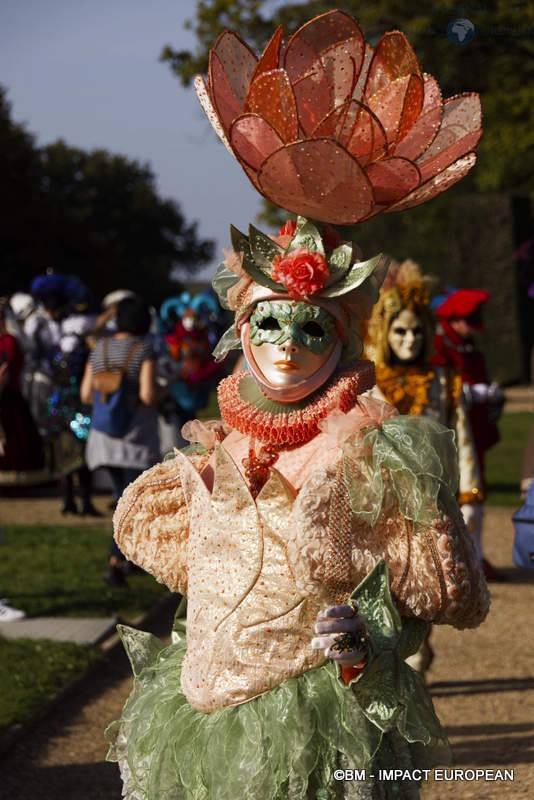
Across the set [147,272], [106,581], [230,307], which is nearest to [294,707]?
[230,307]

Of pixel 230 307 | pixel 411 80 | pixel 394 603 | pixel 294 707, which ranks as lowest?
pixel 294 707

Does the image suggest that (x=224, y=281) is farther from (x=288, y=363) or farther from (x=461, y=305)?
(x=461, y=305)

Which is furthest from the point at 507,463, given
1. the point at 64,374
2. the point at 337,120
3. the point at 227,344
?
the point at 337,120

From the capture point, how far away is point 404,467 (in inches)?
129

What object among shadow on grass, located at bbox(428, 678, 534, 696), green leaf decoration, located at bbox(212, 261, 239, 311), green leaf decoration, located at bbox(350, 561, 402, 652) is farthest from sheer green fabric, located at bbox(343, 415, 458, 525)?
shadow on grass, located at bbox(428, 678, 534, 696)

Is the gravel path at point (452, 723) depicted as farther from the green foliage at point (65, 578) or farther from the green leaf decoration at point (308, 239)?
the green leaf decoration at point (308, 239)

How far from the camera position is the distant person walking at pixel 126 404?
8.77 m

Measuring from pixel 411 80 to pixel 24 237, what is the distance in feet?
111

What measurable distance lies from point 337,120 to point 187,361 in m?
8.77

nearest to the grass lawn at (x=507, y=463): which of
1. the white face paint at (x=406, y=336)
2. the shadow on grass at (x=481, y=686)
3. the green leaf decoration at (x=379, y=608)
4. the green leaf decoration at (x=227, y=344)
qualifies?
the shadow on grass at (x=481, y=686)

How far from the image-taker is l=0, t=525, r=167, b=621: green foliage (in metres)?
8.11

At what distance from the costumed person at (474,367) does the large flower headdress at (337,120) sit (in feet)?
16.3

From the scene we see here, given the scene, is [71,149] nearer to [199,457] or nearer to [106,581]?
[106,581]

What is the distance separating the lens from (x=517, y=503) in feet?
42.1
